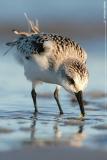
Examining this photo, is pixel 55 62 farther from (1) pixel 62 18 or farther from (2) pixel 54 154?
(1) pixel 62 18

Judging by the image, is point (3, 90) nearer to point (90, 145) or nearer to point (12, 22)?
point (90, 145)

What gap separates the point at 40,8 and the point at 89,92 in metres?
10.7

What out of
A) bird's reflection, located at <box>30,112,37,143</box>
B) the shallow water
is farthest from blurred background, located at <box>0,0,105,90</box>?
bird's reflection, located at <box>30,112,37,143</box>

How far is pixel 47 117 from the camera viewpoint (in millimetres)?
9789

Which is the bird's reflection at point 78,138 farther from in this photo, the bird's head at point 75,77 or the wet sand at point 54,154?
the bird's head at point 75,77

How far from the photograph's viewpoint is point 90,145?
753 cm

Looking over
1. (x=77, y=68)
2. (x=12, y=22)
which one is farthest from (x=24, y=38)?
(x=12, y=22)

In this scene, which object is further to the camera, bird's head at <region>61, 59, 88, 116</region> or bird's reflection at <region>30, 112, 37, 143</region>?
bird's head at <region>61, 59, 88, 116</region>

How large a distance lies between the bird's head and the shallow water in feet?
1.31

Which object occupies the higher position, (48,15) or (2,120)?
(48,15)

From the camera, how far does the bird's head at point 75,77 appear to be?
970 cm

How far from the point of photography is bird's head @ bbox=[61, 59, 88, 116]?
970 cm

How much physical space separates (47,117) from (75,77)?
762 millimetres

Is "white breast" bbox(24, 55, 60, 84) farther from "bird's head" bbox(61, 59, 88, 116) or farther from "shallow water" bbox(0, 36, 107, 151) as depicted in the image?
"shallow water" bbox(0, 36, 107, 151)
